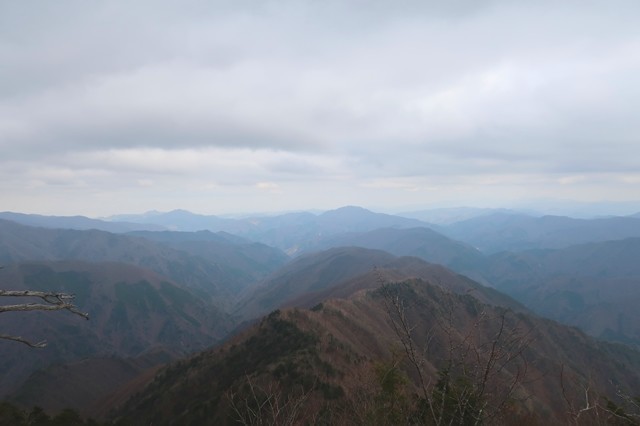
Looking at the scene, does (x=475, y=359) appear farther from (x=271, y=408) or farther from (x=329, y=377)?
(x=329, y=377)

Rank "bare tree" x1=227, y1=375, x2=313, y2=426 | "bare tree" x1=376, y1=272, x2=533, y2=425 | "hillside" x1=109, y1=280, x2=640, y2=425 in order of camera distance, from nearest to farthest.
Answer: "bare tree" x1=376, y1=272, x2=533, y2=425 < "bare tree" x1=227, y1=375, x2=313, y2=426 < "hillside" x1=109, y1=280, x2=640, y2=425

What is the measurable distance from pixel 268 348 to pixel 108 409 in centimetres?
A: 4114

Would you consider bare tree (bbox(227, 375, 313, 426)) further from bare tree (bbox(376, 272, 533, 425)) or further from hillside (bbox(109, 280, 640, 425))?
bare tree (bbox(376, 272, 533, 425))

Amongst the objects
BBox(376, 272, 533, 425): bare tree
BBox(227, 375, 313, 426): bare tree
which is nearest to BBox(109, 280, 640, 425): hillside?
BBox(227, 375, 313, 426): bare tree

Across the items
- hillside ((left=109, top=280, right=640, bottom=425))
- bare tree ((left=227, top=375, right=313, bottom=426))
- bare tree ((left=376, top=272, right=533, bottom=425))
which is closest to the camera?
bare tree ((left=376, top=272, right=533, bottom=425))

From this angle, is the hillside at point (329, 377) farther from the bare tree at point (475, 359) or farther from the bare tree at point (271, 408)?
the bare tree at point (475, 359)

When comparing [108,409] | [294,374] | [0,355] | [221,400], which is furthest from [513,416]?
[0,355]

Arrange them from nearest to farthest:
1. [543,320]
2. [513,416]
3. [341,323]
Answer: [513,416] < [341,323] < [543,320]

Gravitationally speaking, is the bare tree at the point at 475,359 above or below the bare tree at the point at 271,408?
above

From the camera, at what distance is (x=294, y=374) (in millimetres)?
43875

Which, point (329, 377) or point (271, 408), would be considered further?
point (329, 377)

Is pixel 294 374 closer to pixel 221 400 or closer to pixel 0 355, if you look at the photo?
pixel 221 400

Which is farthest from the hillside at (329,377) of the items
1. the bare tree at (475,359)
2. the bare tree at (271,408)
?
the bare tree at (475,359)

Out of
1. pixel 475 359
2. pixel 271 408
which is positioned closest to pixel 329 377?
pixel 271 408
